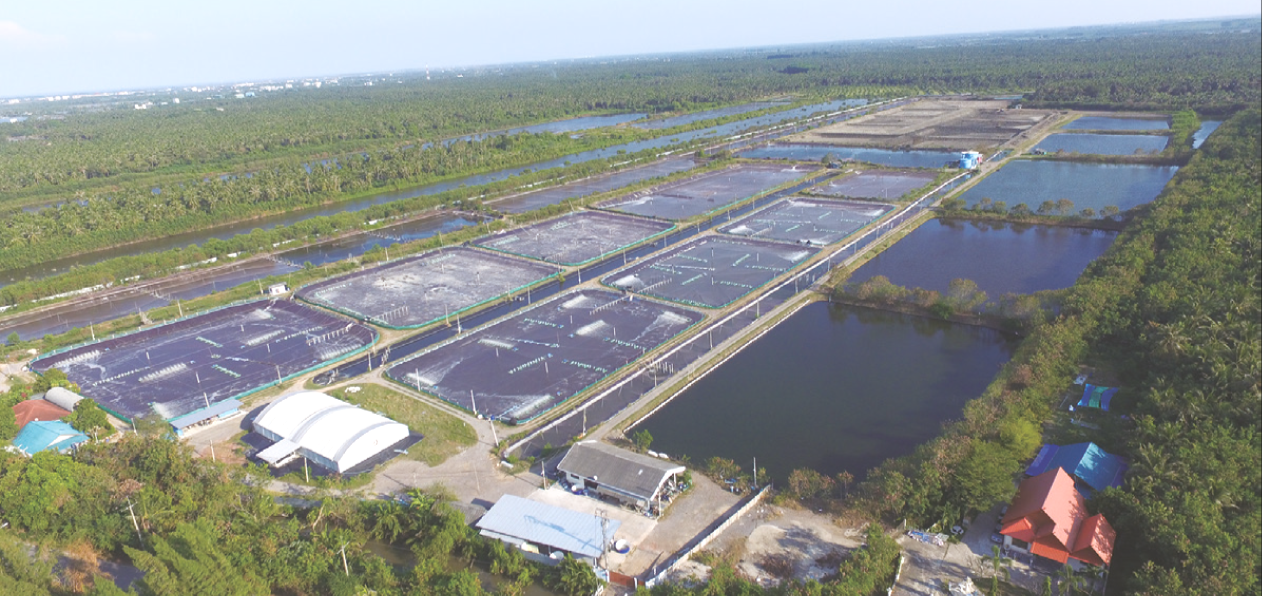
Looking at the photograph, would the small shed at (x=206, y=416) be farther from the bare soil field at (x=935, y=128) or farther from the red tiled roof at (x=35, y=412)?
the bare soil field at (x=935, y=128)

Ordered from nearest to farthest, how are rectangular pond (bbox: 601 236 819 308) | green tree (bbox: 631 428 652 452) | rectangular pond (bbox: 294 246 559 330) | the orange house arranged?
the orange house → green tree (bbox: 631 428 652 452) → rectangular pond (bbox: 294 246 559 330) → rectangular pond (bbox: 601 236 819 308)

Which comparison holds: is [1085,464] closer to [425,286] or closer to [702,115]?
[425,286]

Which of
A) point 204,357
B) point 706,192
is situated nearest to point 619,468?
point 204,357

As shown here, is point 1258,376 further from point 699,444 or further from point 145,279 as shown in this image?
point 145,279

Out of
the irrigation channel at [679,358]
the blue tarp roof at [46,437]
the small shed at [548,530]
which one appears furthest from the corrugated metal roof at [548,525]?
the blue tarp roof at [46,437]

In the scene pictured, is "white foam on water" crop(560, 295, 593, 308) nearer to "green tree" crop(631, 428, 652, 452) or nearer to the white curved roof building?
the white curved roof building

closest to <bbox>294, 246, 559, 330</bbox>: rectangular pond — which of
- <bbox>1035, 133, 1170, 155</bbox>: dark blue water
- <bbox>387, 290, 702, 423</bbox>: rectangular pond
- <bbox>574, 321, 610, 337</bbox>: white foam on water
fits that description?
<bbox>387, 290, 702, 423</bbox>: rectangular pond

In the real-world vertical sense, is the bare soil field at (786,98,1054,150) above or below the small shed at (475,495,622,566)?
above
